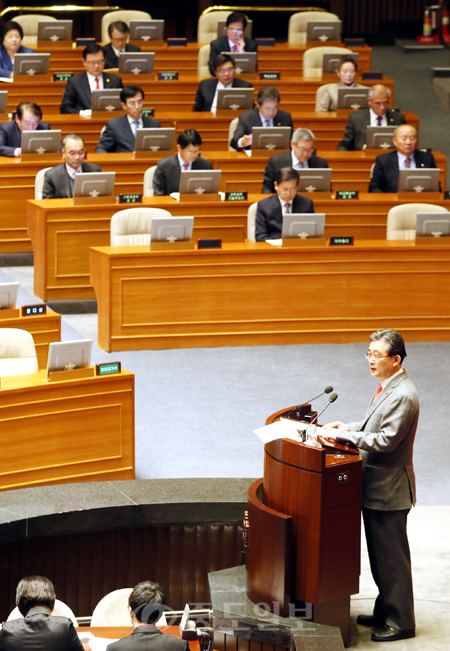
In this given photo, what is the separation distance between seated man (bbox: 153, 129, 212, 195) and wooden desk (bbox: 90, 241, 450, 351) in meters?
1.04

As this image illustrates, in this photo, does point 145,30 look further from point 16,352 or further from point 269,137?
point 16,352

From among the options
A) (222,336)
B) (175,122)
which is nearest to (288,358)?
(222,336)

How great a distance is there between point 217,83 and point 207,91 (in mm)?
125

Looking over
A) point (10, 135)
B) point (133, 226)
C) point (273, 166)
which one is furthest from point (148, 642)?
point (10, 135)

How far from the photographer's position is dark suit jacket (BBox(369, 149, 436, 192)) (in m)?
9.04

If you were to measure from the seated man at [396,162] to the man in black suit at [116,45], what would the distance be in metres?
3.60

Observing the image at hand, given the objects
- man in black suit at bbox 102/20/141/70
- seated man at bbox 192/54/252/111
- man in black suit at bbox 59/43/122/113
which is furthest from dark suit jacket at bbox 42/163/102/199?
man in black suit at bbox 102/20/141/70

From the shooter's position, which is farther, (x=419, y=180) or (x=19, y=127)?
(x=19, y=127)

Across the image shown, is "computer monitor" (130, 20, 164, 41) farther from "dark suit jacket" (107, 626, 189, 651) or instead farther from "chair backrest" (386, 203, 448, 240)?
"dark suit jacket" (107, 626, 189, 651)

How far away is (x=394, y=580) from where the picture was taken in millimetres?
4148

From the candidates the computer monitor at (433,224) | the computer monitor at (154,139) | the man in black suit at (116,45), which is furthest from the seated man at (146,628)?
the man in black suit at (116,45)

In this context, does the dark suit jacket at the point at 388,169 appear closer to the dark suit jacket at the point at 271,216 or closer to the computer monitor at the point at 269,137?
the computer monitor at the point at 269,137

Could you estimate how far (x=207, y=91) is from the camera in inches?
416

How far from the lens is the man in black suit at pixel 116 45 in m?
11.2
